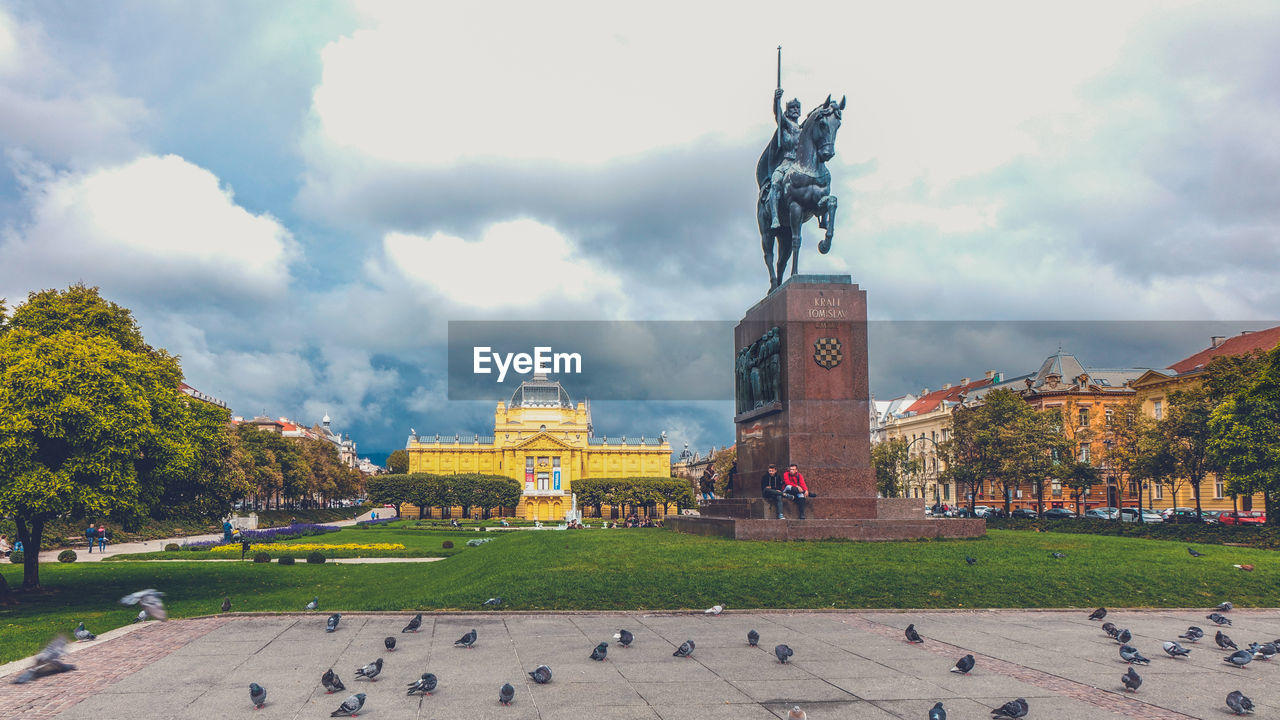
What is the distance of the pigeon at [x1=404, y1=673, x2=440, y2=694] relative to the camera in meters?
9.46

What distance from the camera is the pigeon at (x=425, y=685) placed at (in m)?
9.46

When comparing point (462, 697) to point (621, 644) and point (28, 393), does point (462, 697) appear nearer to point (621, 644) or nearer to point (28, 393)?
point (621, 644)

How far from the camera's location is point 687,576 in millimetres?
17750

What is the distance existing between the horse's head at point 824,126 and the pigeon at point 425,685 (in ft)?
66.5

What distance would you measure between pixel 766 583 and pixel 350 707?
10080mm

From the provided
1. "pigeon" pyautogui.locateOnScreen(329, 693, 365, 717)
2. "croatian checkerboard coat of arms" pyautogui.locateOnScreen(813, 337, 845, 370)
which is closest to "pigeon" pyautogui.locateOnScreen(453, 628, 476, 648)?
"pigeon" pyautogui.locateOnScreen(329, 693, 365, 717)

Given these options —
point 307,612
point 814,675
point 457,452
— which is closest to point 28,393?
point 307,612

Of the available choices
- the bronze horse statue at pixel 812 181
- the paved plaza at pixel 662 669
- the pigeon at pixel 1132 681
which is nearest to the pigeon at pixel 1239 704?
the paved plaza at pixel 662 669

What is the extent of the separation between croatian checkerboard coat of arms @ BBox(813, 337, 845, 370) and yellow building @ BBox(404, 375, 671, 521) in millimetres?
102261

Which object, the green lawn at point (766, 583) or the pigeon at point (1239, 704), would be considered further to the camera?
the green lawn at point (766, 583)

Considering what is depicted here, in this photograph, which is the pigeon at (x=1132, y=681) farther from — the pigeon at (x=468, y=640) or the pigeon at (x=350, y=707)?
the pigeon at (x=350, y=707)

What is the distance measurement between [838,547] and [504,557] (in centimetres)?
929

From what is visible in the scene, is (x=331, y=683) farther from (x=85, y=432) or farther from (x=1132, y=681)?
(x=85, y=432)

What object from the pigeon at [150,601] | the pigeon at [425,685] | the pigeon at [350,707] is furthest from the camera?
the pigeon at [150,601]
